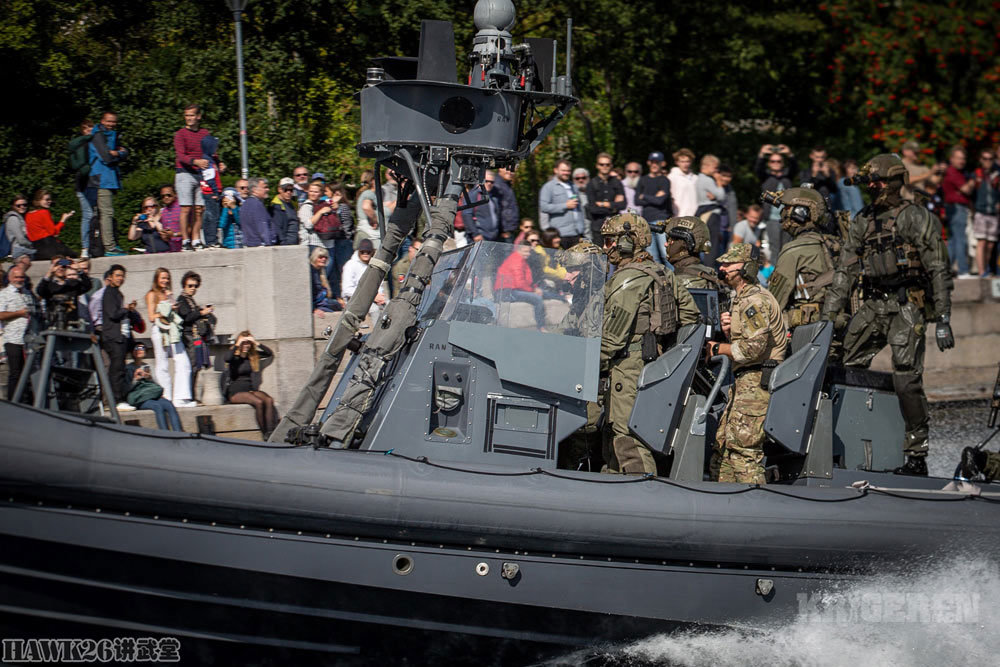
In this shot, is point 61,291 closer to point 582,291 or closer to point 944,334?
point 582,291

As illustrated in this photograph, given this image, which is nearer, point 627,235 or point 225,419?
point 627,235

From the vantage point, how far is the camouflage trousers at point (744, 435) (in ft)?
22.8

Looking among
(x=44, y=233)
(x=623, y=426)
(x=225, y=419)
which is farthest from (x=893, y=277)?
(x=44, y=233)

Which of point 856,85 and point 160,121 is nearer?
point 160,121

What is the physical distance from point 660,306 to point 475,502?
1.79 metres

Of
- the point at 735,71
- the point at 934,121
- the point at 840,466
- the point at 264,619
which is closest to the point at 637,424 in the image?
the point at 840,466

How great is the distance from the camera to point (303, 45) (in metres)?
13.8

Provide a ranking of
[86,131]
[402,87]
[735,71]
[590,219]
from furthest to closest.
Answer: [735,71] → [590,219] → [86,131] → [402,87]

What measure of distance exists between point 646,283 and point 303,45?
7.99 meters

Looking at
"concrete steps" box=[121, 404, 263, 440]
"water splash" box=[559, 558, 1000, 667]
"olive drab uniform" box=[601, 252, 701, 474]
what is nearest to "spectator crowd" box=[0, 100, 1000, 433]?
"concrete steps" box=[121, 404, 263, 440]

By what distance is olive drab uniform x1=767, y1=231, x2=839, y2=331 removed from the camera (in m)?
8.65

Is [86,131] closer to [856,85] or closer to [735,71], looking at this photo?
[735,71]

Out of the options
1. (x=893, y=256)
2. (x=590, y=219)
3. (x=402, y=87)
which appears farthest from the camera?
(x=590, y=219)

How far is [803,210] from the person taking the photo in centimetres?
869
